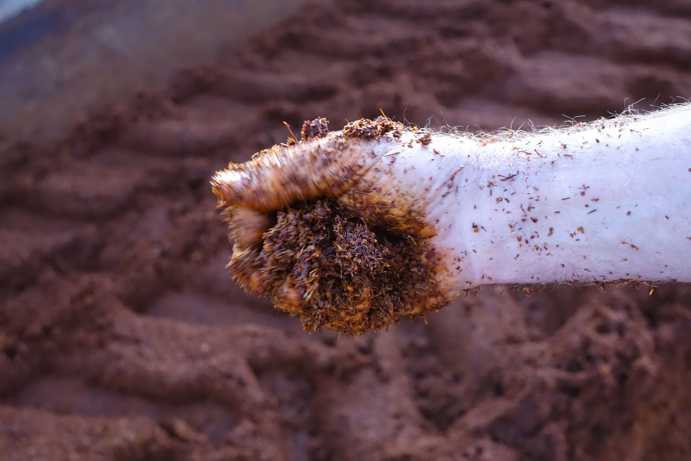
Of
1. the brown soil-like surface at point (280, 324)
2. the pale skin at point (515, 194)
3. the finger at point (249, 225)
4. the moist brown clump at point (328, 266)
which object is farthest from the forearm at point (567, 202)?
the brown soil-like surface at point (280, 324)

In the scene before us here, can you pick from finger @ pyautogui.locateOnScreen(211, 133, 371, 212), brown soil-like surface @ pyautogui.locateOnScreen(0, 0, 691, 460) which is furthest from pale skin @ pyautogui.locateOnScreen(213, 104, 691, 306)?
brown soil-like surface @ pyautogui.locateOnScreen(0, 0, 691, 460)

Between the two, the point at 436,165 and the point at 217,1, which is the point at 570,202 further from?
the point at 217,1

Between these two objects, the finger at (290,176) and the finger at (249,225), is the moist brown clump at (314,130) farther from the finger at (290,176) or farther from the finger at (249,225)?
the finger at (249,225)

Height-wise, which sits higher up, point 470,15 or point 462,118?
point 470,15

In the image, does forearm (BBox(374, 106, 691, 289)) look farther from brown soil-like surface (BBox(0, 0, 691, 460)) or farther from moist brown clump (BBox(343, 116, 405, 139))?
brown soil-like surface (BBox(0, 0, 691, 460))

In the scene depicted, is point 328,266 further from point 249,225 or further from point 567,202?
point 567,202

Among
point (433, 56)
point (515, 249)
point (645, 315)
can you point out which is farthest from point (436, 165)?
point (433, 56)
